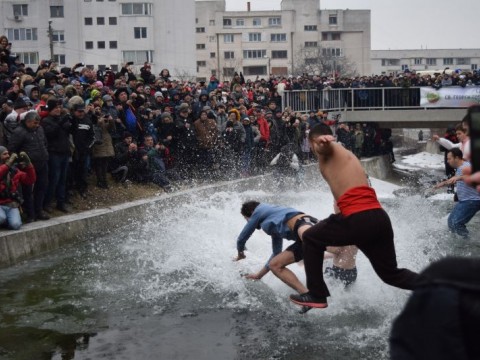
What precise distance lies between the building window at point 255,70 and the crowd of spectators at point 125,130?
78862mm

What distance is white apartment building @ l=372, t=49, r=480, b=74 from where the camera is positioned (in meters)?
127

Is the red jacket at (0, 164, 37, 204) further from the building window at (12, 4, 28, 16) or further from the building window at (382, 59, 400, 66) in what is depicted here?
the building window at (382, 59, 400, 66)

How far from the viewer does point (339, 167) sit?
618 centimetres

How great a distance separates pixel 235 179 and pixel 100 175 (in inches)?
197

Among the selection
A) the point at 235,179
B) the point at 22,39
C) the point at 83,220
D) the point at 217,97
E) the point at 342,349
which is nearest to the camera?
the point at 342,349

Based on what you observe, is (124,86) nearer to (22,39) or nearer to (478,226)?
(478,226)

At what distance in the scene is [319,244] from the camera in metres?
6.26

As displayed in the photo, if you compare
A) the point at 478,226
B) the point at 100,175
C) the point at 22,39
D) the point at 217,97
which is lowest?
the point at 478,226

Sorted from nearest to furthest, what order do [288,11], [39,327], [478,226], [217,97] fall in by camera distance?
[39,327] → [478,226] → [217,97] → [288,11]

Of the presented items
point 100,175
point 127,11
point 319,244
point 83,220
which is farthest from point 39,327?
point 127,11

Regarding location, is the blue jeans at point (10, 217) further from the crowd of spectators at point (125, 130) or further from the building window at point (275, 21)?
the building window at point (275, 21)

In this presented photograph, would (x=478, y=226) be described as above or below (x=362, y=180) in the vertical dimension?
below

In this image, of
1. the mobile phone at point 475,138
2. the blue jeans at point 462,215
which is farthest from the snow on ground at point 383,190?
the mobile phone at point 475,138

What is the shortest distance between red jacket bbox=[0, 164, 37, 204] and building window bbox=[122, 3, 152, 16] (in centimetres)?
6364
